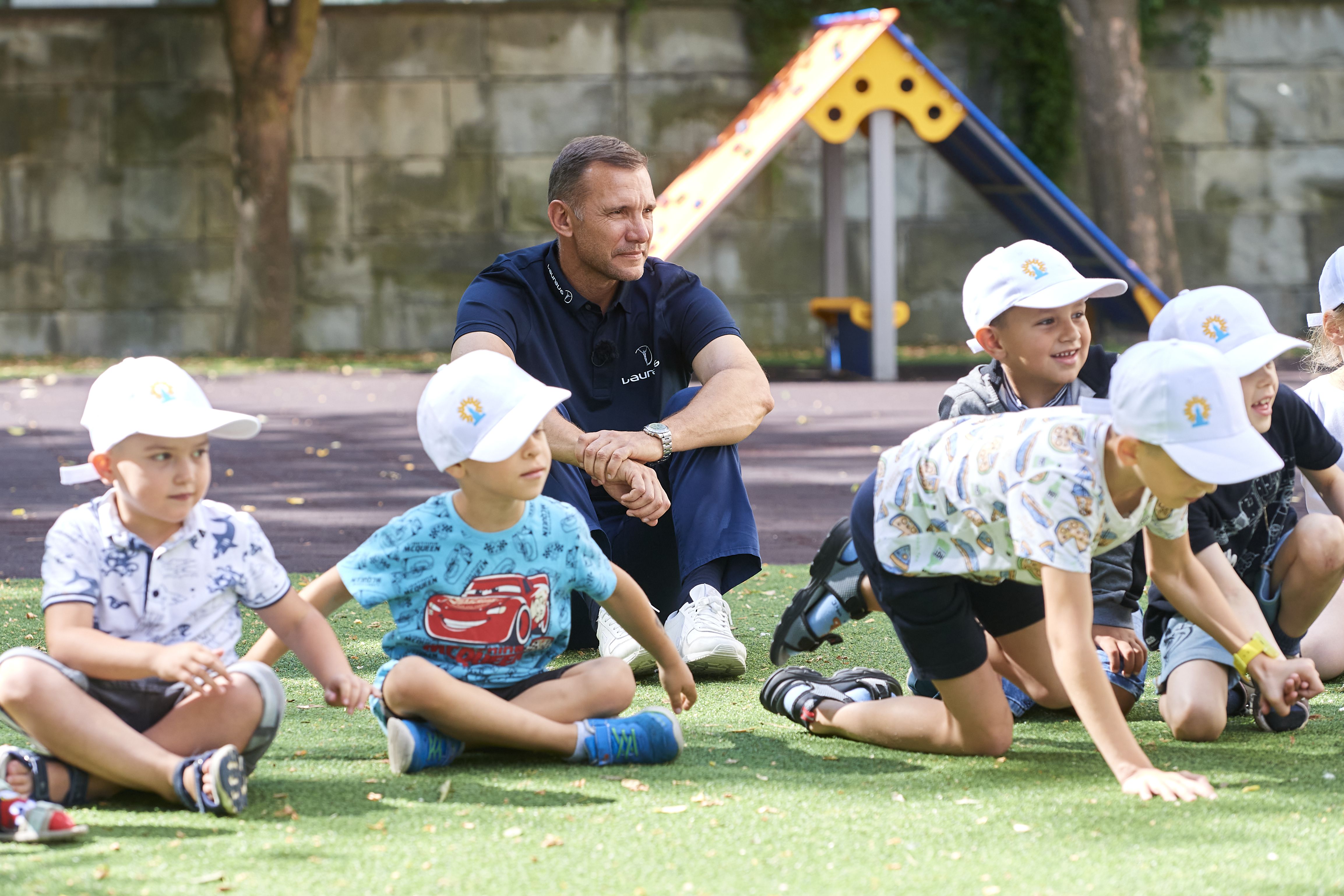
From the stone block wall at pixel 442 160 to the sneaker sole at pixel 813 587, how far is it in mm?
11274

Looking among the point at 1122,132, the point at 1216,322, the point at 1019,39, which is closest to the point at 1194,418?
the point at 1216,322

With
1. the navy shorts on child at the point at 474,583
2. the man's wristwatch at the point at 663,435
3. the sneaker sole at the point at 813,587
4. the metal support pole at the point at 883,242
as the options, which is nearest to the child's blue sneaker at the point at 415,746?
the navy shorts on child at the point at 474,583

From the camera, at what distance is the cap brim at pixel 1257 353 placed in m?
2.97

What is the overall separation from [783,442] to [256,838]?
21.5 feet

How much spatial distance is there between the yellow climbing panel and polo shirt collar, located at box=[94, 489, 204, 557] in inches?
322

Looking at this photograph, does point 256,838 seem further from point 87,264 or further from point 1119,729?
point 87,264

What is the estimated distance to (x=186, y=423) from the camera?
2566 mm

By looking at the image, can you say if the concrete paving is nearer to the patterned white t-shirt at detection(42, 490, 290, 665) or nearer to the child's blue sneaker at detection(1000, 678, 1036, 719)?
the child's blue sneaker at detection(1000, 678, 1036, 719)

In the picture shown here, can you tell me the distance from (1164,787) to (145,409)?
1752 millimetres

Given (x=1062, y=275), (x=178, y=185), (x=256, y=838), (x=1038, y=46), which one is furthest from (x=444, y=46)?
(x=256, y=838)

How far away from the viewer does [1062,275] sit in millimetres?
3359

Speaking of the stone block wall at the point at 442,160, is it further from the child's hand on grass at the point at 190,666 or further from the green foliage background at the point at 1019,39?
the child's hand on grass at the point at 190,666

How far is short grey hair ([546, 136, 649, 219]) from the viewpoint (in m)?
4.10

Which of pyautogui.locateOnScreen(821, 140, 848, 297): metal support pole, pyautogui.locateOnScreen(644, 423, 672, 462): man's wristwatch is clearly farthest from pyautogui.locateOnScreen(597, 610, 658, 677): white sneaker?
pyautogui.locateOnScreen(821, 140, 848, 297): metal support pole
